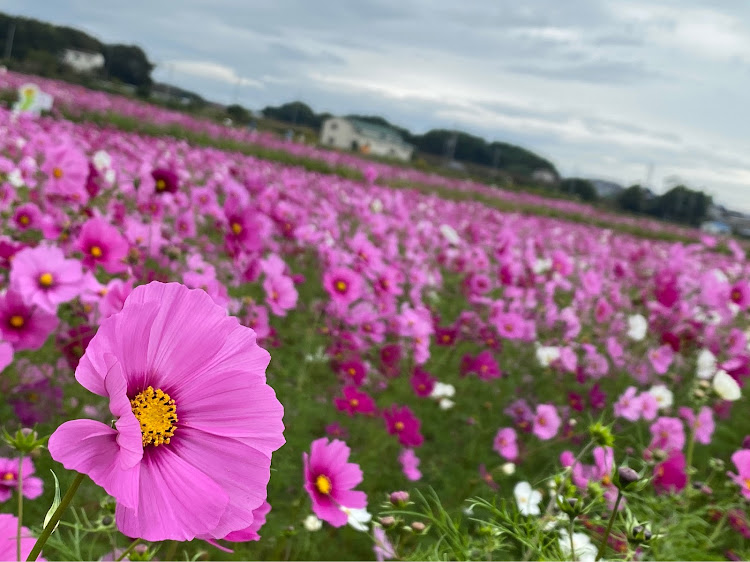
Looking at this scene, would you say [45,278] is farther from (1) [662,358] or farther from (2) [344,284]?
(1) [662,358]

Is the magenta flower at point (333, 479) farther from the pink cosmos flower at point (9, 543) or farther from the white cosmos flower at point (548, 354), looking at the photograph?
the white cosmos flower at point (548, 354)

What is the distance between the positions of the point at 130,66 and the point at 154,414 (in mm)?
47330

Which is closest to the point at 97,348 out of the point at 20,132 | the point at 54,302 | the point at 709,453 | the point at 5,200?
the point at 54,302

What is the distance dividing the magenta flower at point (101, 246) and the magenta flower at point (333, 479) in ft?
2.26

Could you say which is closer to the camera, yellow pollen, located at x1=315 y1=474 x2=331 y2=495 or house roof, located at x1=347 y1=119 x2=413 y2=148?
yellow pollen, located at x1=315 y1=474 x2=331 y2=495

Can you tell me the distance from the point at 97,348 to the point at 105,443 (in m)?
0.07

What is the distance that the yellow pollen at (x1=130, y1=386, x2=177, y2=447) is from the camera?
0.49m

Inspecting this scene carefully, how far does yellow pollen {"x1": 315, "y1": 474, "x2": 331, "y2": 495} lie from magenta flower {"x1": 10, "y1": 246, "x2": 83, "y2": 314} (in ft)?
2.16

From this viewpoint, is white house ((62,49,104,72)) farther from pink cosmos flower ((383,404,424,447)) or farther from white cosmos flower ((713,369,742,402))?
white cosmos flower ((713,369,742,402))

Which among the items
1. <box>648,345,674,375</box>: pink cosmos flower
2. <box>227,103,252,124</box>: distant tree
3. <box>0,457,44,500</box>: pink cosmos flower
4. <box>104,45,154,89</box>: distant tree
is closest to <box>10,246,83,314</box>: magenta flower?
<box>0,457,44,500</box>: pink cosmos flower

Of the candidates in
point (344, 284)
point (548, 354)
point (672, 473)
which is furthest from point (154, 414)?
point (548, 354)

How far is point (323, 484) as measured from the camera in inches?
44.0

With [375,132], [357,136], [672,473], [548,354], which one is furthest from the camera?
[375,132]

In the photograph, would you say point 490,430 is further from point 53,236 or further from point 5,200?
point 5,200
